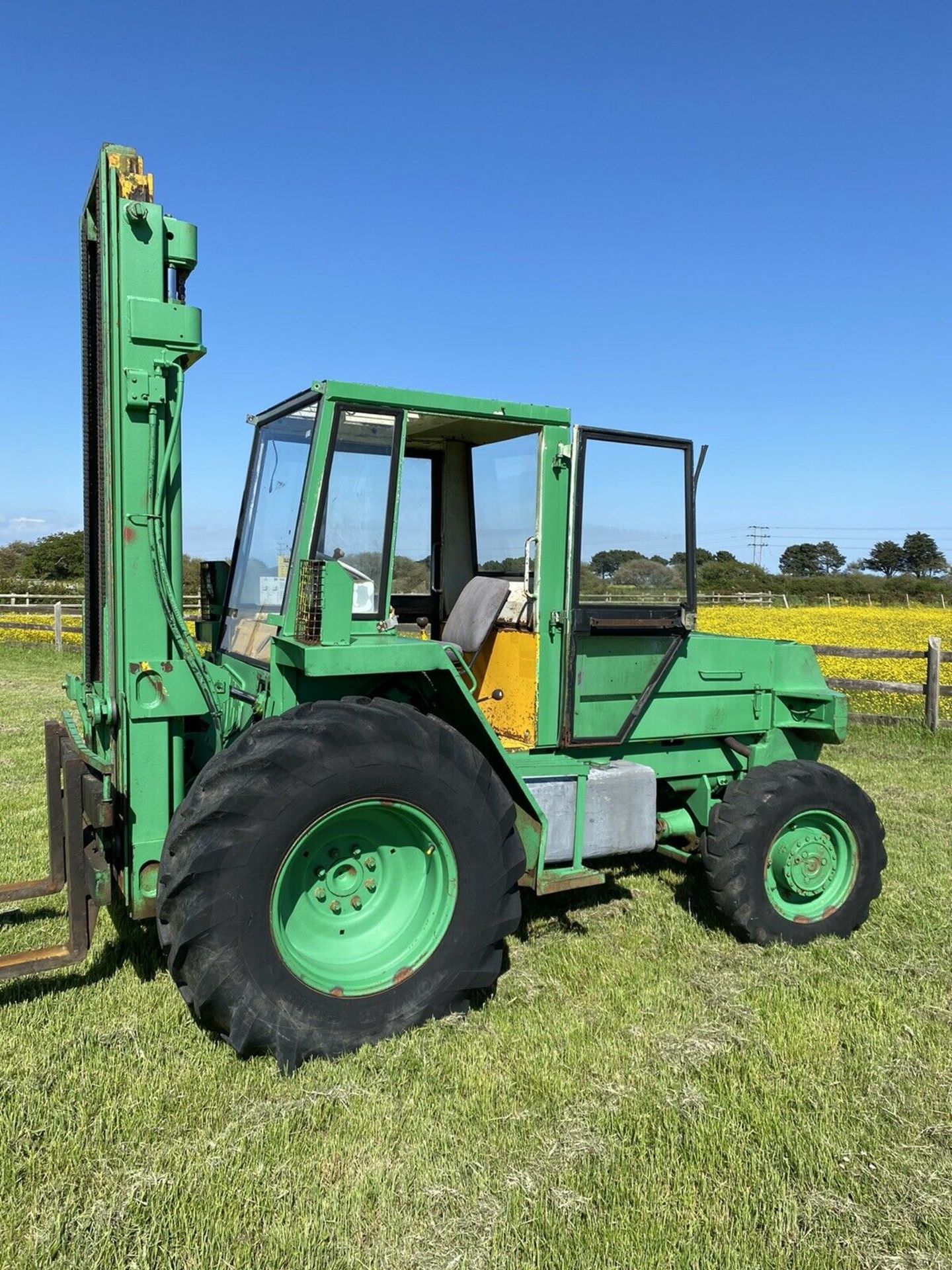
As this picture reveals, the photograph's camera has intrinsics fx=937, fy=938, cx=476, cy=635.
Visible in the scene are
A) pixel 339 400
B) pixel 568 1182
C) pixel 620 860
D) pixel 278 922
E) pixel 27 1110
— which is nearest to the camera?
pixel 568 1182

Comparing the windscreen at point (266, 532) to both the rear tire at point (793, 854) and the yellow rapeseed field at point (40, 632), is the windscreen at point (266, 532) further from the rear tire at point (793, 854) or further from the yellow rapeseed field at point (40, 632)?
the yellow rapeseed field at point (40, 632)

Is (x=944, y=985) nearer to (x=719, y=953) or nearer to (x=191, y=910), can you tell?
(x=719, y=953)

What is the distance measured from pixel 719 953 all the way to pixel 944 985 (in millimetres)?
1087

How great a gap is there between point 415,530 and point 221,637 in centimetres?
123

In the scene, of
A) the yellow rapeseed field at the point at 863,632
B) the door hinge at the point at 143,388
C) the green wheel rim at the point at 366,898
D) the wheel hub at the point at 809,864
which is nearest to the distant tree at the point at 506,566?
the green wheel rim at the point at 366,898

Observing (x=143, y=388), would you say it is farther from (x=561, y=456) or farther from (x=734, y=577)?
(x=734, y=577)

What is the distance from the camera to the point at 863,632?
2598cm

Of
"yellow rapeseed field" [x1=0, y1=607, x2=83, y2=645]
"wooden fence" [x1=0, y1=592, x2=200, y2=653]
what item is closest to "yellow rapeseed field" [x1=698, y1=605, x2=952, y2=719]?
"wooden fence" [x1=0, y1=592, x2=200, y2=653]

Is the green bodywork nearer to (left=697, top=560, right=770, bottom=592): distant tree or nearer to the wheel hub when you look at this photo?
the wheel hub

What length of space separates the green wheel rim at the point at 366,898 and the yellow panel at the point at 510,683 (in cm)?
94

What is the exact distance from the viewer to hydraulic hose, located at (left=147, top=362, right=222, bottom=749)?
3.86 metres

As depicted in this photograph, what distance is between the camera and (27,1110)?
3367mm

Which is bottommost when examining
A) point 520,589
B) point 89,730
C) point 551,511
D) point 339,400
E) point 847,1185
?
point 847,1185

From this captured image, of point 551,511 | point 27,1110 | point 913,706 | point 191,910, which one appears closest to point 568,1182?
point 191,910
